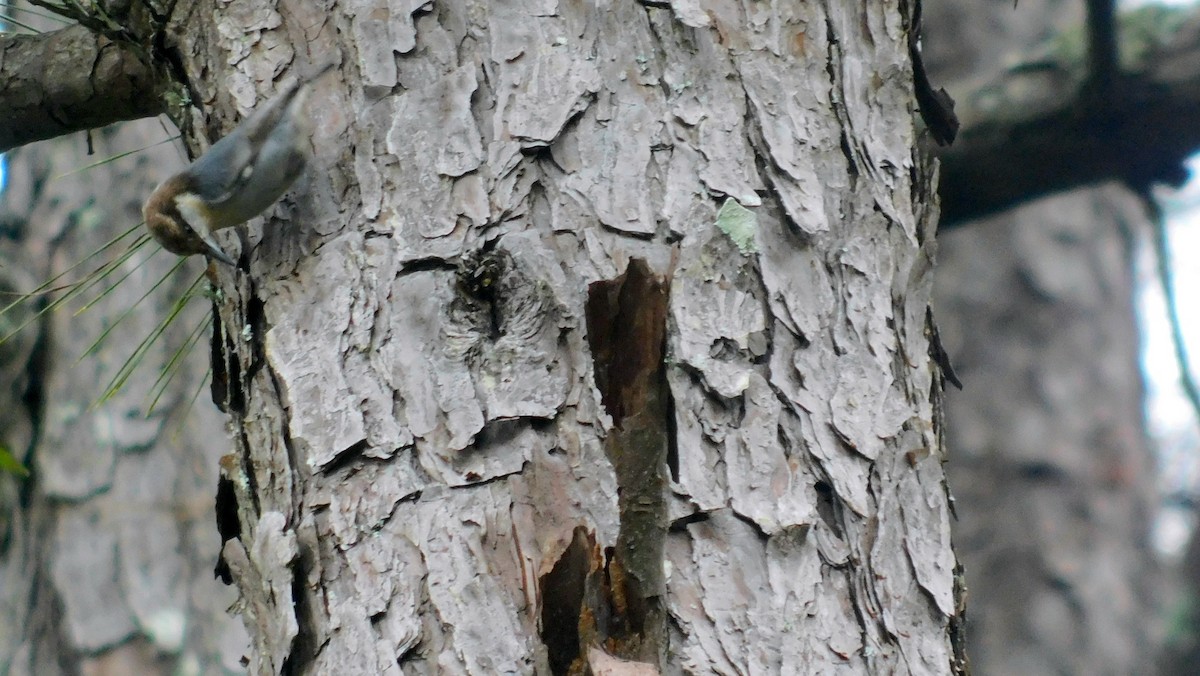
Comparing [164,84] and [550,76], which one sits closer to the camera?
[550,76]

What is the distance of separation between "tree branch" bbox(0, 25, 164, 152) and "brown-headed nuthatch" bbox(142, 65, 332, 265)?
14.6 inches

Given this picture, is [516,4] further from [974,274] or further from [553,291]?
[974,274]

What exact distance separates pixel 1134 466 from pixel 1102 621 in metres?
0.71

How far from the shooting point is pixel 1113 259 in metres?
5.00

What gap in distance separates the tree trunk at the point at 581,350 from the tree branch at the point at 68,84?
0.93ft

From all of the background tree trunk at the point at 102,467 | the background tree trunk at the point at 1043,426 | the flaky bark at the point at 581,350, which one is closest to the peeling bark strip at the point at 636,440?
the flaky bark at the point at 581,350

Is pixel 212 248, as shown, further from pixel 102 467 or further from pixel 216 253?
pixel 102 467

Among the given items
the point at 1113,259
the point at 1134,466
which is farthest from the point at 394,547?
the point at 1113,259

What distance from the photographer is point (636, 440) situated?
3.71ft

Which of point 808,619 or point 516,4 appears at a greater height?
point 516,4

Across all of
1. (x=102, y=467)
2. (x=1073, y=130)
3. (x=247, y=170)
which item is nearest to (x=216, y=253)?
(x=247, y=170)

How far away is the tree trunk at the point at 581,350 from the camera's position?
1.18m

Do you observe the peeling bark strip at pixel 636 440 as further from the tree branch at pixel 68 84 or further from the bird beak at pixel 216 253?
the tree branch at pixel 68 84

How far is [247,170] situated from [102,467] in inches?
79.7
